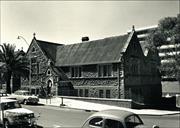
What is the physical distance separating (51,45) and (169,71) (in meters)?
22.9

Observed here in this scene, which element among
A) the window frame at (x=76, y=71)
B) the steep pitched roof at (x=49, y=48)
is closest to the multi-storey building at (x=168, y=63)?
the window frame at (x=76, y=71)

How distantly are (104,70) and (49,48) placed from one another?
14595 millimetres

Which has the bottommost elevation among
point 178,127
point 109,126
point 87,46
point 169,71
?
point 178,127

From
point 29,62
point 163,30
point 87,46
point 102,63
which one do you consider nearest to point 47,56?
point 29,62

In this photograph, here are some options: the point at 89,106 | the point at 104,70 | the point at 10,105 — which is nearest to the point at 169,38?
the point at 104,70

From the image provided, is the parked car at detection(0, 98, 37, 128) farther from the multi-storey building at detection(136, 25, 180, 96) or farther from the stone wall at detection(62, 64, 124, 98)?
the multi-storey building at detection(136, 25, 180, 96)

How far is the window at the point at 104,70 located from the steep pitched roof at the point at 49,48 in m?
11.3

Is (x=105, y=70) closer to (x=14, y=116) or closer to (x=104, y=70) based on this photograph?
(x=104, y=70)

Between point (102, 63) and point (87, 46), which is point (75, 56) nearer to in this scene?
point (87, 46)

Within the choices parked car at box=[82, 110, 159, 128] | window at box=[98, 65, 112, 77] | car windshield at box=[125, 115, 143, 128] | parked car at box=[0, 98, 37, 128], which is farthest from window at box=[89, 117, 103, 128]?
window at box=[98, 65, 112, 77]

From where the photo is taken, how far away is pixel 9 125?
56.6ft

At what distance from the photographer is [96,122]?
1186 centimetres

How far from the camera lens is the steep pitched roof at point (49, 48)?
162 feet

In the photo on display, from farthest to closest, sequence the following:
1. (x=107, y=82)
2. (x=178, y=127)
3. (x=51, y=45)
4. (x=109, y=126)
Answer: (x=51, y=45) → (x=107, y=82) → (x=178, y=127) → (x=109, y=126)
